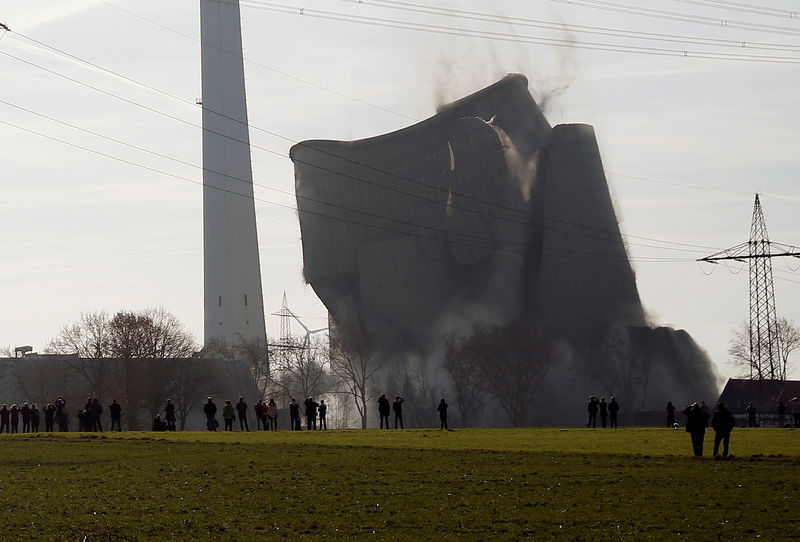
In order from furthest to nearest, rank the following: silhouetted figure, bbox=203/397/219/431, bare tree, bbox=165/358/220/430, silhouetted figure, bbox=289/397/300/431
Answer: bare tree, bbox=165/358/220/430 → silhouetted figure, bbox=203/397/219/431 → silhouetted figure, bbox=289/397/300/431

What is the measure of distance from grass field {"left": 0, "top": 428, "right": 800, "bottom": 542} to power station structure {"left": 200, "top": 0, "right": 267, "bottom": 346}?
79037 mm

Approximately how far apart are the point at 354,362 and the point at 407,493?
83.5 metres

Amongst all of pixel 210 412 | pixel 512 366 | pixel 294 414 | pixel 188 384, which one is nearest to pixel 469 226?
pixel 512 366

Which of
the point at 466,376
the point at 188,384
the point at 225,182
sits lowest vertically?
the point at 188,384

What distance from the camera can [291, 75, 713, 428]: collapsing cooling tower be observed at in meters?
112

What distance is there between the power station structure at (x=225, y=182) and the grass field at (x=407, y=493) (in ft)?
259

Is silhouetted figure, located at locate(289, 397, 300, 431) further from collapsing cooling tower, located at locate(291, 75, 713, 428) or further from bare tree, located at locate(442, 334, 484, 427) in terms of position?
collapsing cooling tower, located at locate(291, 75, 713, 428)

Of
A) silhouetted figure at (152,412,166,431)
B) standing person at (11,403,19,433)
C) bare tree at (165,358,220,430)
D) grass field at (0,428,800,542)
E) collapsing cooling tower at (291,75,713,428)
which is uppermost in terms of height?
collapsing cooling tower at (291,75,713,428)

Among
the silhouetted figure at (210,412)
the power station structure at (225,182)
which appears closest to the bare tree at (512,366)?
the power station structure at (225,182)

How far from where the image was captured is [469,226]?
114 m

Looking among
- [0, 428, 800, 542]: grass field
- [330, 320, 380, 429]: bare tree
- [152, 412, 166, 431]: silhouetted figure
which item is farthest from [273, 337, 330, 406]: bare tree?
[0, 428, 800, 542]: grass field

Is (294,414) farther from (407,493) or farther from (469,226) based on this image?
(469,226)

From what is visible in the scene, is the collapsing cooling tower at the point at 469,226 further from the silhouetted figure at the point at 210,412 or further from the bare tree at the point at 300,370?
the silhouetted figure at the point at 210,412

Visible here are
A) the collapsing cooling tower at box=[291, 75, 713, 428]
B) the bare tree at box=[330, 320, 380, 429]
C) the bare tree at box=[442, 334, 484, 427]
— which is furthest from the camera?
the collapsing cooling tower at box=[291, 75, 713, 428]
